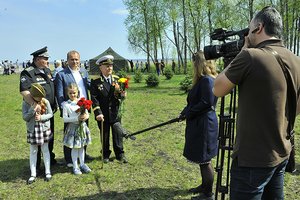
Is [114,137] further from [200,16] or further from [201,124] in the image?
[200,16]

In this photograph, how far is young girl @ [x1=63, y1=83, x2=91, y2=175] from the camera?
4969 mm

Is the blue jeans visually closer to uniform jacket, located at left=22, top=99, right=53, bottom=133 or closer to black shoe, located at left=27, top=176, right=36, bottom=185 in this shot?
uniform jacket, located at left=22, top=99, right=53, bottom=133

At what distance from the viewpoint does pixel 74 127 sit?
5.10 m

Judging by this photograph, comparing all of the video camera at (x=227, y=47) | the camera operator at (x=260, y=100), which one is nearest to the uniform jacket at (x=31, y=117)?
the video camera at (x=227, y=47)

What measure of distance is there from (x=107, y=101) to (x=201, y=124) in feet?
7.09

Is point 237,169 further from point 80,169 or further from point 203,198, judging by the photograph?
point 80,169

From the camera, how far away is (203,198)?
4.04 meters

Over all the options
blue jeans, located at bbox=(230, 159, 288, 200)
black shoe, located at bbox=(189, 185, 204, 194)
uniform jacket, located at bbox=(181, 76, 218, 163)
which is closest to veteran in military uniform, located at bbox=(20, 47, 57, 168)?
uniform jacket, located at bbox=(181, 76, 218, 163)

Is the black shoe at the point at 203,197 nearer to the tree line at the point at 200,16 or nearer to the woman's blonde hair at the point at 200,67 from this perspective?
the woman's blonde hair at the point at 200,67

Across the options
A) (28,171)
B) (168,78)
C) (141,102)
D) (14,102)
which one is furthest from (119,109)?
(168,78)

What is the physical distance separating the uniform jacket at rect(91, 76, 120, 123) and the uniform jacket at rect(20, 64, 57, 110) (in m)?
0.73

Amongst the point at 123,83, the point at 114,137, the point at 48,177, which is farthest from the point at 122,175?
the point at 123,83

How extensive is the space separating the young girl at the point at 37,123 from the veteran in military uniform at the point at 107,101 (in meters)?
0.85

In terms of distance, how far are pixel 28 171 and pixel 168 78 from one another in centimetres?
2205
